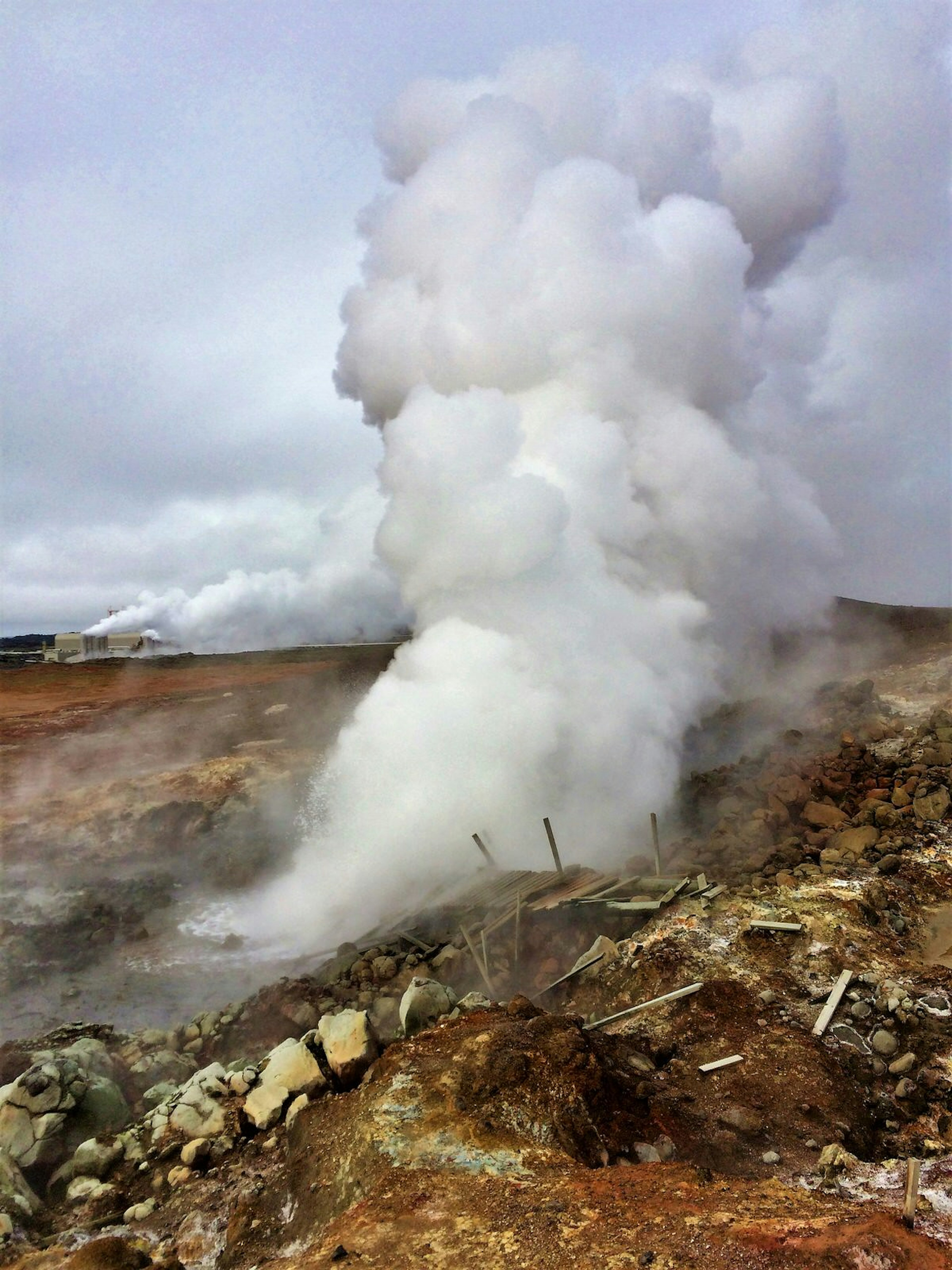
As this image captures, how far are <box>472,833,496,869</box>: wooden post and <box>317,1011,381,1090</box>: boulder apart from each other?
4.46 meters

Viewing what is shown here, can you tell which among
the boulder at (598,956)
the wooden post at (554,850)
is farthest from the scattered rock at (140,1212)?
the wooden post at (554,850)

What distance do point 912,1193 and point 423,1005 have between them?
14.9 feet

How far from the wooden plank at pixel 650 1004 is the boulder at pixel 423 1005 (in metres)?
1.49

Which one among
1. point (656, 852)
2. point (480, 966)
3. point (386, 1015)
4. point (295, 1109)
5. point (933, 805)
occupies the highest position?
point (933, 805)

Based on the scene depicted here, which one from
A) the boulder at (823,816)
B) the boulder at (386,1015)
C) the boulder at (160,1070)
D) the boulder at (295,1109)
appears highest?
the boulder at (823,816)

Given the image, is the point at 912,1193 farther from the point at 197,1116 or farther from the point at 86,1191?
the point at 86,1191

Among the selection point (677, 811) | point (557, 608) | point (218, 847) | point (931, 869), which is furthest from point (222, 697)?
point (931, 869)

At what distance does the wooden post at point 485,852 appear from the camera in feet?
36.6

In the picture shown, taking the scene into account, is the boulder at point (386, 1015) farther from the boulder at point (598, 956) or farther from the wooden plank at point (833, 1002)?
the wooden plank at point (833, 1002)

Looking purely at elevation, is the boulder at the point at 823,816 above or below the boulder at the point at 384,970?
above

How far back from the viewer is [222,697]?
A: 30.6m

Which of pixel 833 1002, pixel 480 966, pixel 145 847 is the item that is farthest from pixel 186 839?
pixel 833 1002

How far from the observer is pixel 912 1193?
383cm

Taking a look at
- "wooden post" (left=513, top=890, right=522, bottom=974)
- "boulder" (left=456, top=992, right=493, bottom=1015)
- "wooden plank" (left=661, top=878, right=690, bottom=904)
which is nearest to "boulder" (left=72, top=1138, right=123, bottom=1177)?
"boulder" (left=456, top=992, right=493, bottom=1015)
